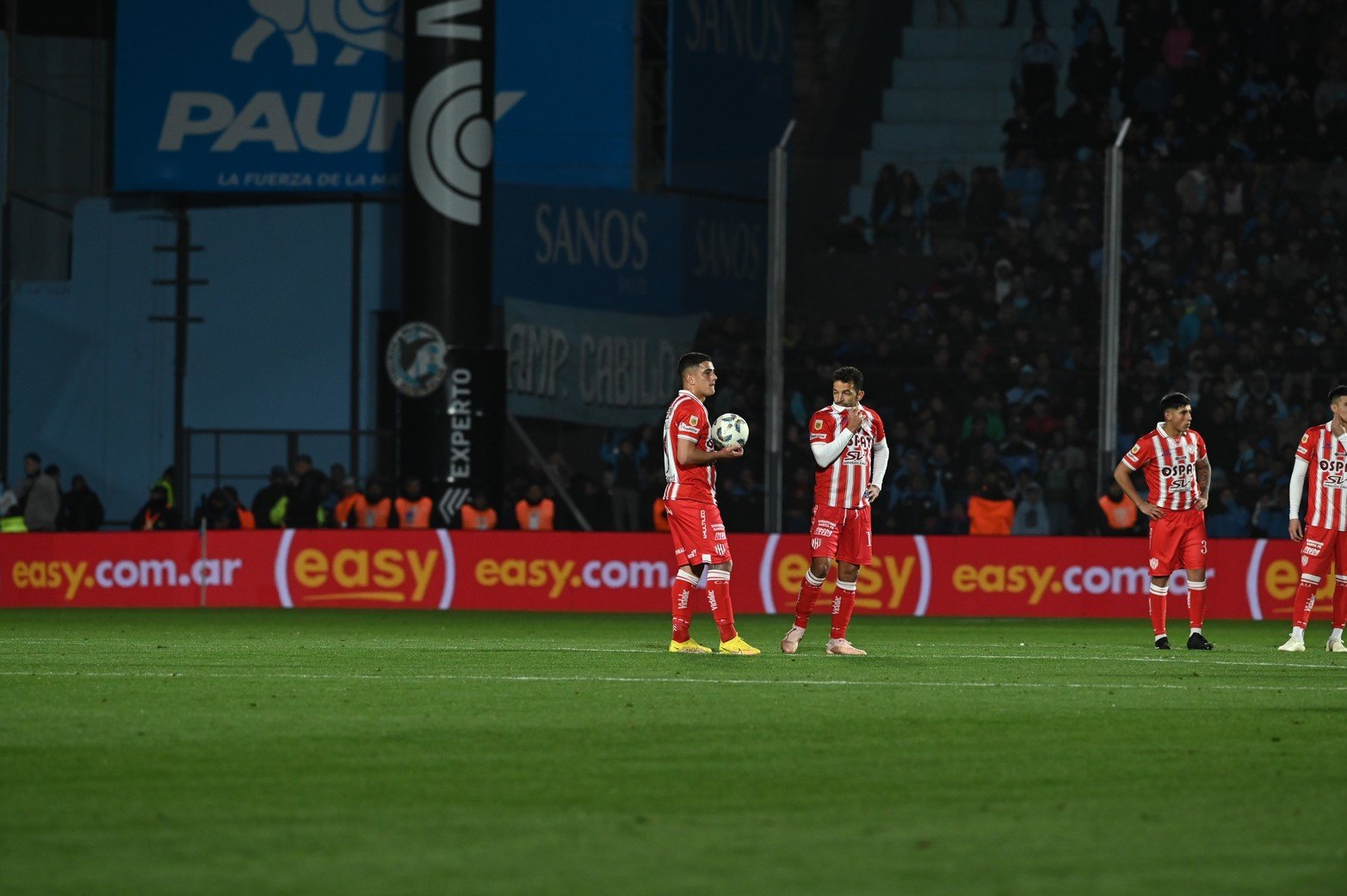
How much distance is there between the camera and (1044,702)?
1207 centimetres

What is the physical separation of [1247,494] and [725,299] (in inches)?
365

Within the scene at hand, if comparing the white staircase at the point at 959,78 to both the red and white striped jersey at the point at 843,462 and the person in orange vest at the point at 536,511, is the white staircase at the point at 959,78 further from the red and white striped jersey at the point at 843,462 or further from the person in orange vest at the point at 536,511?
the red and white striped jersey at the point at 843,462

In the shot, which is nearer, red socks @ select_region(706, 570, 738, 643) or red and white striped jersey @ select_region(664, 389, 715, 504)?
red and white striped jersey @ select_region(664, 389, 715, 504)

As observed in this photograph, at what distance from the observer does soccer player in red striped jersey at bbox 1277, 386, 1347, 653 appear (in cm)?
1753

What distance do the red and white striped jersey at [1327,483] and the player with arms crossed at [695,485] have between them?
5.53m

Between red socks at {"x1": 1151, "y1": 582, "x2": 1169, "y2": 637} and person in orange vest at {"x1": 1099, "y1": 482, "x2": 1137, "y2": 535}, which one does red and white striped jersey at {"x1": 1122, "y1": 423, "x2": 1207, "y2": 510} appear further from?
person in orange vest at {"x1": 1099, "y1": 482, "x2": 1137, "y2": 535}

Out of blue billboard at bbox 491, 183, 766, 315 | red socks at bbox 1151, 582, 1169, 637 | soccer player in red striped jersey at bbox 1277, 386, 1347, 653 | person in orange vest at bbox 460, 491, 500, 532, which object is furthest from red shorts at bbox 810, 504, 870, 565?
blue billboard at bbox 491, 183, 766, 315

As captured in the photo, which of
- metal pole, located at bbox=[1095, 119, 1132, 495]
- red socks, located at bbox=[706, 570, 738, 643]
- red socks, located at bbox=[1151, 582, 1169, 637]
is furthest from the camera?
metal pole, located at bbox=[1095, 119, 1132, 495]

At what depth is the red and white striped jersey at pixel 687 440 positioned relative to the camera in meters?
15.0

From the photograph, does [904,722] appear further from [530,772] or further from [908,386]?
[908,386]

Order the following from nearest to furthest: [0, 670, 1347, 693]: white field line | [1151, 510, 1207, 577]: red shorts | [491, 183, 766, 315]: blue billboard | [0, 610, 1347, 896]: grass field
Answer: [0, 610, 1347, 896]: grass field → [0, 670, 1347, 693]: white field line → [1151, 510, 1207, 577]: red shorts → [491, 183, 766, 315]: blue billboard

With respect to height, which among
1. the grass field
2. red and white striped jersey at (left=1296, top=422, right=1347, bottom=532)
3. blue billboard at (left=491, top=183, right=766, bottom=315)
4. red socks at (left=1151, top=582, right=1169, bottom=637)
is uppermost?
blue billboard at (left=491, top=183, right=766, bottom=315)

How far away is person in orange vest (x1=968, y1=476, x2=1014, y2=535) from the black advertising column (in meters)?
7.19

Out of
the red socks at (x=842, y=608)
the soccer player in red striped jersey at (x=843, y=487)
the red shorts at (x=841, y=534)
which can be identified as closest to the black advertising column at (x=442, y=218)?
the red socks at (x=842, y=608)
